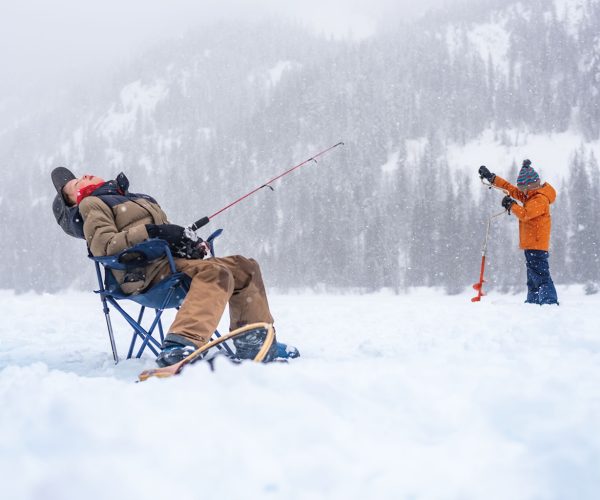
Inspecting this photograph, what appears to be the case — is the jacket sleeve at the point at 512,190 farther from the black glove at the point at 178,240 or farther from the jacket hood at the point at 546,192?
the black glove at the point at 178,240

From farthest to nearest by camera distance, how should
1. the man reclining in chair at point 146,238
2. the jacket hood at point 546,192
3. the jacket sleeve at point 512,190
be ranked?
1. the jacket sleeve at point 512,190
2. the jacket hood at point 546,192
3. the man reclining in chair at point 146,238

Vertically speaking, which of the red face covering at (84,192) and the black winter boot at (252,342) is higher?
the red face covering at (84,192)

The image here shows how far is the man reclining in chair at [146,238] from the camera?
141 inches

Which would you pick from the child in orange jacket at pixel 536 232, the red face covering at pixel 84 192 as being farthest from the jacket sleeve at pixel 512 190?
the red face covering at pixel 84 192

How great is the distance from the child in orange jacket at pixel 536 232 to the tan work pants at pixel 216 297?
4.66m

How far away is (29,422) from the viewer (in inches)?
51.5

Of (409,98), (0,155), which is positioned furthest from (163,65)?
(409,98)

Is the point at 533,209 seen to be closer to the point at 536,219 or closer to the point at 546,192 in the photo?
the point at 536,219

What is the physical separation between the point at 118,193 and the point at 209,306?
1646 millimetres

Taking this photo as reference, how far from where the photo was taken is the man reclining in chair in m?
3.57

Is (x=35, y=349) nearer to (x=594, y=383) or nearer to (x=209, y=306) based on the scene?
(x=209, y=306)

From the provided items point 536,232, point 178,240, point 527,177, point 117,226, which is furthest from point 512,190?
point 117,226

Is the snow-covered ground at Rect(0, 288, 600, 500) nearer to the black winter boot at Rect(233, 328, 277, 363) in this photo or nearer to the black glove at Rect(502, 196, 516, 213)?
the black winter boot at Rect(233, 328, 277, 363)

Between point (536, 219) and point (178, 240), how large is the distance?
18.1 ft
